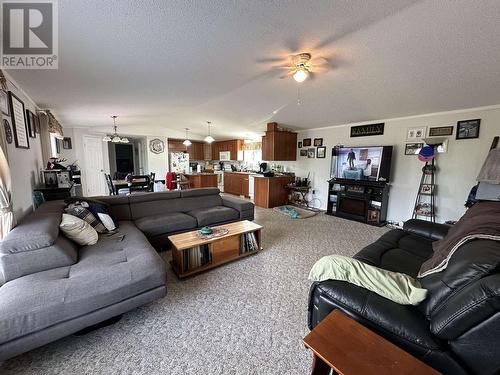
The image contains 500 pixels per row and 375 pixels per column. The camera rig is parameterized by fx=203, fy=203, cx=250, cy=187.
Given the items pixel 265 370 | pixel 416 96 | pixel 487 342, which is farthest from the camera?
pixel 416 96

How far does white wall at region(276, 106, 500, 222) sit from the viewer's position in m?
3.21

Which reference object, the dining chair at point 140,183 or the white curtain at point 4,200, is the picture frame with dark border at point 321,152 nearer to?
the dining chair at point 140,183

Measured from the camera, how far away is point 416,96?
3.08 metres

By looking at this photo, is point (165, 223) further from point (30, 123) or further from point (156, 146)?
point (156, 146)

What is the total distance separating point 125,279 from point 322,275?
142cm

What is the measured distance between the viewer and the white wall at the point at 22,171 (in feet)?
6.76

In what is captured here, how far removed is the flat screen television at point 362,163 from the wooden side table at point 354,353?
391cm

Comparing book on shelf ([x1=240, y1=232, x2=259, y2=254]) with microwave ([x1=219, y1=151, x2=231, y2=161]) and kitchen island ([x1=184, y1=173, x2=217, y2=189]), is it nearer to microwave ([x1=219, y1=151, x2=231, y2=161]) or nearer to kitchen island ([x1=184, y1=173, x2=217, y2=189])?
kitchen island ([x1=184, y1=173, x2=217, y2=189])

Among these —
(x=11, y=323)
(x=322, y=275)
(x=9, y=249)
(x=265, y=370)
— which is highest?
(x=9, y=249)

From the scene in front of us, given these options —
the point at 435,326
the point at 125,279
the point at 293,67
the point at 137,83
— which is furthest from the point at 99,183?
the point at 435,326

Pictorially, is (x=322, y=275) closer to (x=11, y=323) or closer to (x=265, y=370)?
(x=265, y=370)

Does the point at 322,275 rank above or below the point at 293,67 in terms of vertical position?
below

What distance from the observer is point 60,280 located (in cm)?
141

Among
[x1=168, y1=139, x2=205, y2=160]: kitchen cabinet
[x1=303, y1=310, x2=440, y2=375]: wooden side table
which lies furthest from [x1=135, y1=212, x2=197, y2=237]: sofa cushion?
[x1=168, y1=139, x2=205, y2=160]: kitchen cabinet
